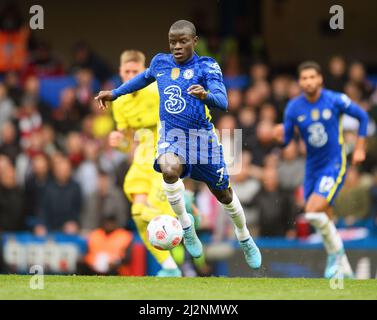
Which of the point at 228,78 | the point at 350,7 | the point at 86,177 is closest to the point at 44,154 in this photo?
the point at 86,177

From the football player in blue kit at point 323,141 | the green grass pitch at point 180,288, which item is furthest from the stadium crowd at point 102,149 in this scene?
the green grass pitch at point 180,288

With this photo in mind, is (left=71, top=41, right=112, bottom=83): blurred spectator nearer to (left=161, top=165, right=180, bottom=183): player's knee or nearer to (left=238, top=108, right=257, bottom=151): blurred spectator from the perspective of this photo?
(left=238, top=108, right=257, bottom=151): blurred spectator

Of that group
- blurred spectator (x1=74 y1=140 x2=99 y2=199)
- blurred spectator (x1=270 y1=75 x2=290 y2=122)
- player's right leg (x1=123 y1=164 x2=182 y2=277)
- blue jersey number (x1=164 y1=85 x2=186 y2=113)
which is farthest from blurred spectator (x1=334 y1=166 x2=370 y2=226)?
blue jersey number (x1=164 y1=85 x2=186 y2=113)

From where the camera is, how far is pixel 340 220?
582 inches

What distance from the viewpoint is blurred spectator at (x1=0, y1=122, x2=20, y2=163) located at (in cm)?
1767

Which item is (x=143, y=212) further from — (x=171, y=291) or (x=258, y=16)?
(x=258, y=16)

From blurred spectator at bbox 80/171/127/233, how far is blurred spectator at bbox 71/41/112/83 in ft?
8.39

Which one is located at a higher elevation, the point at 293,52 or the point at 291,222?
the point at 293,52

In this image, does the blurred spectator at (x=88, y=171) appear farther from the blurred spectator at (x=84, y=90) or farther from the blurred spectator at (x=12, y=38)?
the blurred spectator at (x=12, y=38)

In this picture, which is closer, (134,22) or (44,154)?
(44,154)

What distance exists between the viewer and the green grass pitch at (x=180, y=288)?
943 centimetres

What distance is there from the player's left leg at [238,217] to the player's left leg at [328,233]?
1.54m

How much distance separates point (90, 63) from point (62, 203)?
3465 mm

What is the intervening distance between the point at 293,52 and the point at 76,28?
4095mm
